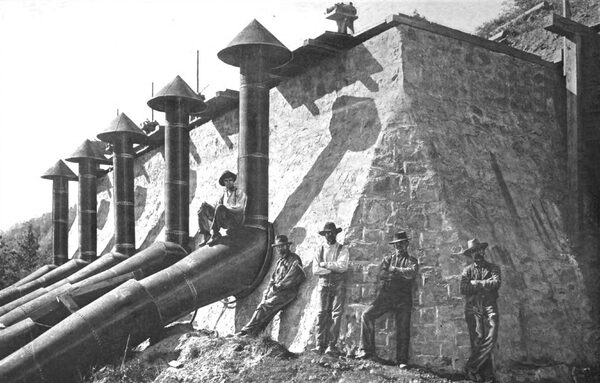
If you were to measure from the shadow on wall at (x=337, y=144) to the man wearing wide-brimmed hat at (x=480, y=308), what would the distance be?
2.68 metres

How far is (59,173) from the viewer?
2272 centimetres

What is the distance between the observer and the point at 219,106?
17.2 m

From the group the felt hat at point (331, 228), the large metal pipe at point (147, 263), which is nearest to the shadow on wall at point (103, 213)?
the large metal pipe at point (147, 263)

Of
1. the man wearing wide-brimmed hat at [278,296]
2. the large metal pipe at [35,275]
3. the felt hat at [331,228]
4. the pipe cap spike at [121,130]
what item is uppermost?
the pipe cap spike at [121,130]

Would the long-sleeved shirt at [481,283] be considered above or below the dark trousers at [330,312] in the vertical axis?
above

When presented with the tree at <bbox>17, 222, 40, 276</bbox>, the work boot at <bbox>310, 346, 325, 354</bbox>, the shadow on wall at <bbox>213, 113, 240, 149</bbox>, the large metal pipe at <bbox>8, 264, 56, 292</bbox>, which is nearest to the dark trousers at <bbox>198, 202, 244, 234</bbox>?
the work boot at <bbox>310, 346, 325, 354</bbox>

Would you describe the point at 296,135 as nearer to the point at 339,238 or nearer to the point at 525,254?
the point at 339,238

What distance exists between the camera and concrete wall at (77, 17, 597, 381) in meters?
11.6

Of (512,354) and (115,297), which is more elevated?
(115,297)

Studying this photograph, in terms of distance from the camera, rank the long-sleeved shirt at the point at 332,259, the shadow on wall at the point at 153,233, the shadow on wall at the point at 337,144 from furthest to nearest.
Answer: the shadow on wall at the point at 153,233
the shadow on wall at the point at 337,144
the long-sleeved shirt at the point at 332,259

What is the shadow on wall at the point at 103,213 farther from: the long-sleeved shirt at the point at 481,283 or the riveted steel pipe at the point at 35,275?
the long-sleeved shirt at the point at 481,283

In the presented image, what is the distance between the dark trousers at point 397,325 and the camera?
1101 centimetres

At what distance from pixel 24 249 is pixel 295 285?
773 inches

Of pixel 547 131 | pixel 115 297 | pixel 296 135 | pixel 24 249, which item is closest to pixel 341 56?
pixel 296 135
